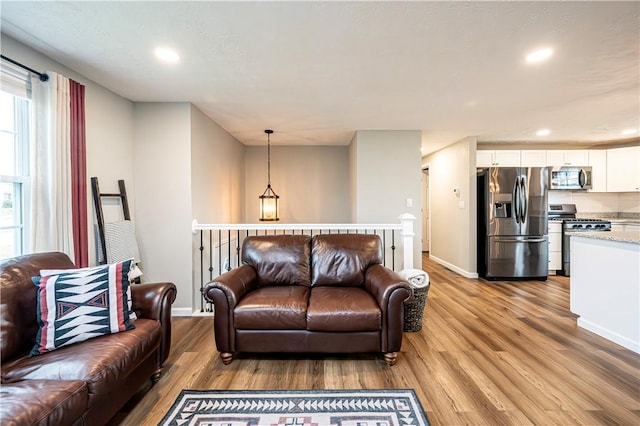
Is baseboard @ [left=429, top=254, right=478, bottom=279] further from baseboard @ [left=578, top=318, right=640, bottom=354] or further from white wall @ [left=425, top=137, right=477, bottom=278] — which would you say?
baseboard @ [left=578, top=318, right=640, bottom=354]

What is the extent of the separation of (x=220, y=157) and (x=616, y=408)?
15.6ft

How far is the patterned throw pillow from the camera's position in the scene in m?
1.64

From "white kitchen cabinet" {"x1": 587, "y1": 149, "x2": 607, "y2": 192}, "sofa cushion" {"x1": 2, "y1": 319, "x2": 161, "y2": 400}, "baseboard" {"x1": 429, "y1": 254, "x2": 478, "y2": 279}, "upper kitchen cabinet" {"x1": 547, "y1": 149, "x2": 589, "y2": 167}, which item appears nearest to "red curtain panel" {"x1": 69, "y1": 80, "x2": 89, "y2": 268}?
"sofa cushion" {"x1": 2, "y1": 319, "x2": 161, "y2": 400}

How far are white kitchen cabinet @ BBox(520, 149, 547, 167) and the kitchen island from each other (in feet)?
8.71

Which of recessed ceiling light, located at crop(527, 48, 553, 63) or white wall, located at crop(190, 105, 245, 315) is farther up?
recessed ceiling light, located at crop(527, 48, 553, 63)

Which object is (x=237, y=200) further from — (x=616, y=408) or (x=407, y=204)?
(x=616, y=408)

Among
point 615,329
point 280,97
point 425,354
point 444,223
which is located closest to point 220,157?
point 280,97

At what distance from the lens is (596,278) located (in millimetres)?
2918

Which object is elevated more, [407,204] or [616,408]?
[407,204]

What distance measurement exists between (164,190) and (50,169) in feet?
3.83

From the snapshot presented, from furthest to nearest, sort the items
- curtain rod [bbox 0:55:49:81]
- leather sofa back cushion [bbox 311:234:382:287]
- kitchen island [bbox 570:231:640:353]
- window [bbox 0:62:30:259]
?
leather sofa back cushion [bbox 311:234:382:287] → kitchen island [bbox 570:231:640:353] → window [bbox 0:62:30:259] → curtain rod [bbox 0:55:49:81]

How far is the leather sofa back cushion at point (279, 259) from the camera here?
2.92m

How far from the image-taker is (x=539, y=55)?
2303 mm

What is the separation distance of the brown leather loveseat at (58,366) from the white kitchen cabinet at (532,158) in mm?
6161
